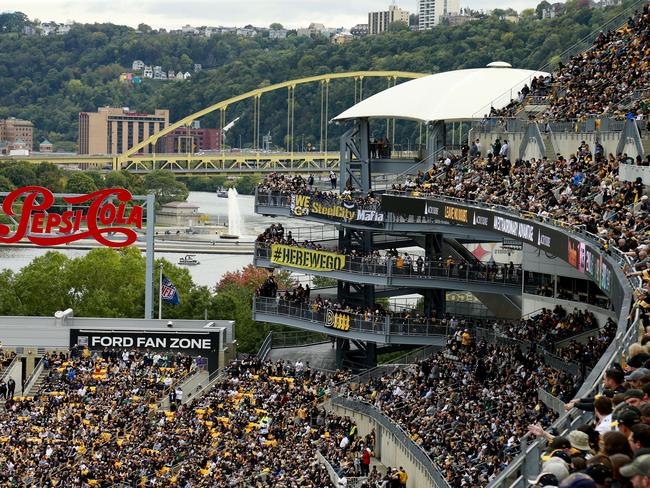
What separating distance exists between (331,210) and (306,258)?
6.80 ft

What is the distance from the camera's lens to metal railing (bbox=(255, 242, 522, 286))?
1870 inches

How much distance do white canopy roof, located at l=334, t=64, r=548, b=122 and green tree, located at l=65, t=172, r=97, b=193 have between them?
342 feet

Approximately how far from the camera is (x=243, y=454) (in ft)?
133

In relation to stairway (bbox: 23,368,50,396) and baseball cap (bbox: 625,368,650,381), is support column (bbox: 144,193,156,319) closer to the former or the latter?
stairway (bbox: 23,368,50,396)

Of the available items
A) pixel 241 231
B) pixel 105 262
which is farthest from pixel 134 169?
pixel 105 262

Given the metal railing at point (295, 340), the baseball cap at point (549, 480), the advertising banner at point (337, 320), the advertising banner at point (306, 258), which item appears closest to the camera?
the baseball cap at point (549, 480)

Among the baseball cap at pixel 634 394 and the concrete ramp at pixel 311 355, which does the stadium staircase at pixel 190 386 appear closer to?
the concrete ramp at pixel 311 355

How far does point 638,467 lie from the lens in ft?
34.4

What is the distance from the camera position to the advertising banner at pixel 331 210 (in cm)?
5081

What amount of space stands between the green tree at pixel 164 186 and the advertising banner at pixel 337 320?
12562 cm

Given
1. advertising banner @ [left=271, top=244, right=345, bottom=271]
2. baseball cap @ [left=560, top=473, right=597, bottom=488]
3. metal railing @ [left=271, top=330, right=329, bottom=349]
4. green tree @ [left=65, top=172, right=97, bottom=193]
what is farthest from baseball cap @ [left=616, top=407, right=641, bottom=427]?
green tree @ [left=65, top=172, right=97, bottom=193]

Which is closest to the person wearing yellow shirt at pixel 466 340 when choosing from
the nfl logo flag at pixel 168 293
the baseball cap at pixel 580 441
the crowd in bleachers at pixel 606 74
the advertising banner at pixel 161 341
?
the crowd in bleachers at pixel 606 74

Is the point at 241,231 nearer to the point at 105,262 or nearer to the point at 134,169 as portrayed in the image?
the point at 134,169

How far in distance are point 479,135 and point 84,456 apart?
18118 mm
